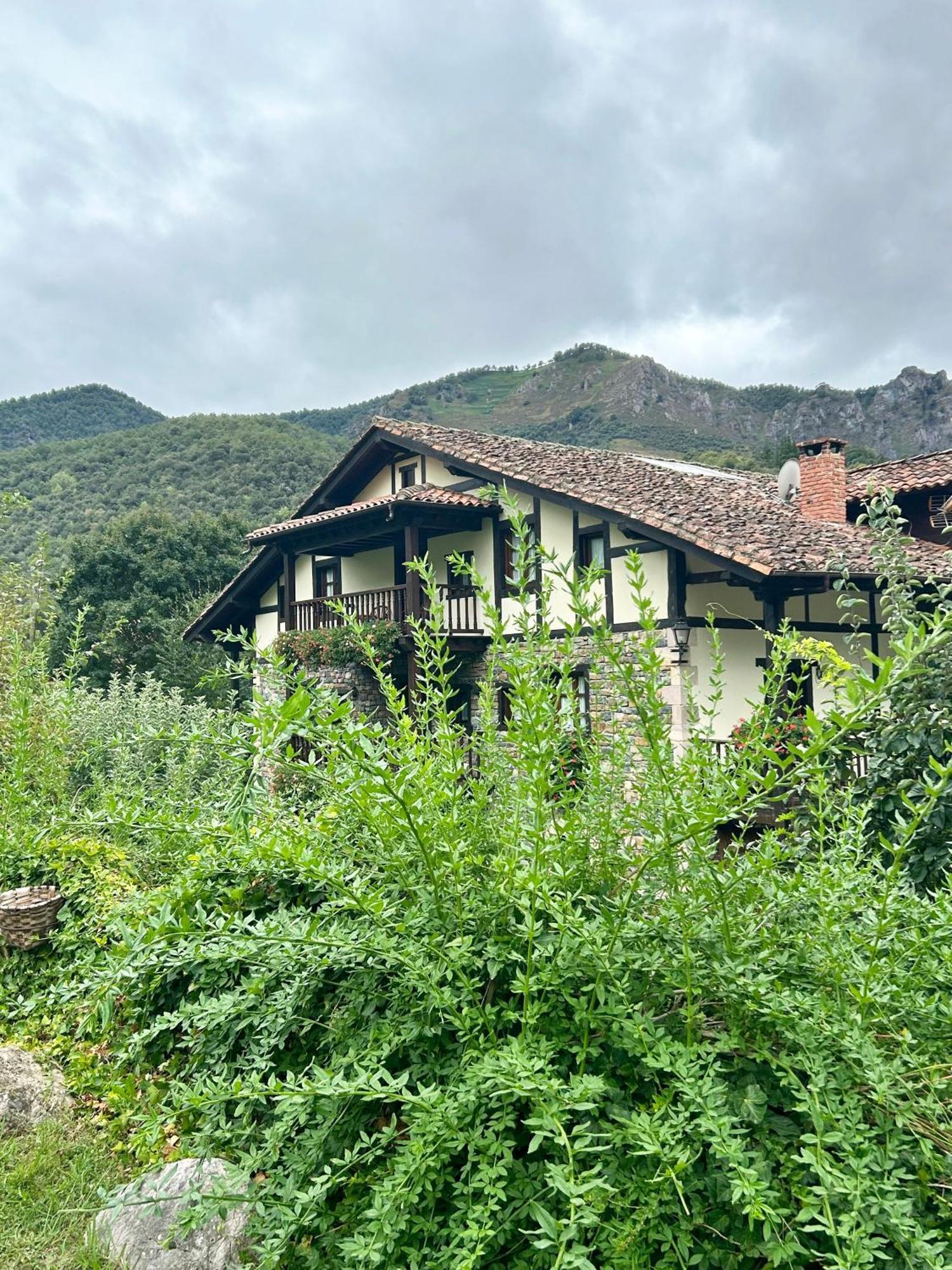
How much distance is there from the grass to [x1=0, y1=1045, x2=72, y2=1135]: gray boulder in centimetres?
7

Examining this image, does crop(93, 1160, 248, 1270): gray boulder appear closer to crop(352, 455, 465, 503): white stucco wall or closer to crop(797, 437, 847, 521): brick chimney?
crop(797, 437, 847, 521): brick chimney

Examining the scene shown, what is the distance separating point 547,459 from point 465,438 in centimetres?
173

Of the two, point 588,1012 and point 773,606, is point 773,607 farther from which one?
point 588,1012

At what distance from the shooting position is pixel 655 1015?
193 centimetres

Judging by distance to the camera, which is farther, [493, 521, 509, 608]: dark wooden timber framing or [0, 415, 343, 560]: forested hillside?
[0, 415, 343, 560]: forested hillside

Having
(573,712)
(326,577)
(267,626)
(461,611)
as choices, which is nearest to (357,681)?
(461,611)

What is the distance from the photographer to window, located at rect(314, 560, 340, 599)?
1659cm

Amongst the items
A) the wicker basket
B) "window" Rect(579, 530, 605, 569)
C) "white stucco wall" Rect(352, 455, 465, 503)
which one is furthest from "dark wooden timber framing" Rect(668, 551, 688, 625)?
the wicker basket

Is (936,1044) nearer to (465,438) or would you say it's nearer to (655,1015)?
(655,1015)

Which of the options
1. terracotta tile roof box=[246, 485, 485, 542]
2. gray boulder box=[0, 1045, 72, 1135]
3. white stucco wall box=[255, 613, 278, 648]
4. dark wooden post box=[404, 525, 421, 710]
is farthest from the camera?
white stucco wall box=[255, 613, 278, 648]

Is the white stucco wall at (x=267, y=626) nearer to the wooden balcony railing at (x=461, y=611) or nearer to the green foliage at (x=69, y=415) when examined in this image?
the wooden balcony railing at (x=461, y=611)

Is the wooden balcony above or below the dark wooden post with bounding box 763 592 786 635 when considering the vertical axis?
above

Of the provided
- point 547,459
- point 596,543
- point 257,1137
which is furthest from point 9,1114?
A: point 547,459

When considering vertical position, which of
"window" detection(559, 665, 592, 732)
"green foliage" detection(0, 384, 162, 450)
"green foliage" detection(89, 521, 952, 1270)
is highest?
"green foliage" detection(0, 384, 162, 450)
